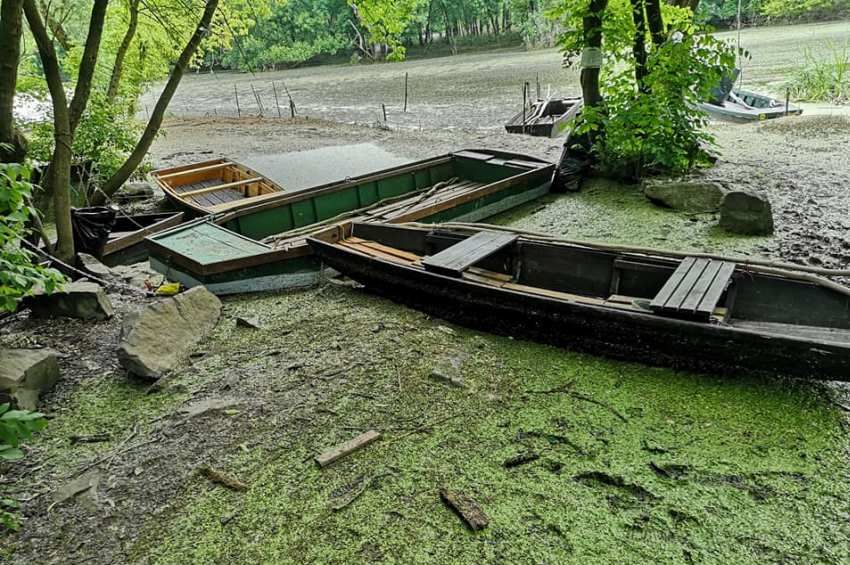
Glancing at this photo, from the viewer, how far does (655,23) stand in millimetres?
8656

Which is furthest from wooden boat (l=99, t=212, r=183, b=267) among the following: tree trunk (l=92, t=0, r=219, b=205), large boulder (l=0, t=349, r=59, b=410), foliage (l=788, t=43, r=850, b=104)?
foliage (l=788, t=43, r=850, b=104)

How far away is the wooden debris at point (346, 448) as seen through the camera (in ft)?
10.5

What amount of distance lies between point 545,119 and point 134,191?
9.13 meters

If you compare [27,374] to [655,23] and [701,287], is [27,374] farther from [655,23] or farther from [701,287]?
[655,23]

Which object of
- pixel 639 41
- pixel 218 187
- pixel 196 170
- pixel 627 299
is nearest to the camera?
pixel 627 299

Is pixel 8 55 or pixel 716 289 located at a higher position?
pixel 8 55

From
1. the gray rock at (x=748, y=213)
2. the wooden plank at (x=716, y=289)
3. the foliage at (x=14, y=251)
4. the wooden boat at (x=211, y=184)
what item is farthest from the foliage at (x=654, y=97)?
the foliage at (x=14, y=251)

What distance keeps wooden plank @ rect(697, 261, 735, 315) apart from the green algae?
544 millimetres

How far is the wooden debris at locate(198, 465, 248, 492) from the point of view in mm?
3043

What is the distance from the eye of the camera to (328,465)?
318cm

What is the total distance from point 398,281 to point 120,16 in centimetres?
A: 950

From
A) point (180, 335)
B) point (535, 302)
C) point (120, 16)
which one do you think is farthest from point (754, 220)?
point (120, 16)

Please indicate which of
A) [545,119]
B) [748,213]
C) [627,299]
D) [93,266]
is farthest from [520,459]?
[545,119]

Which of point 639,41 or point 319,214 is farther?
point 639,41
